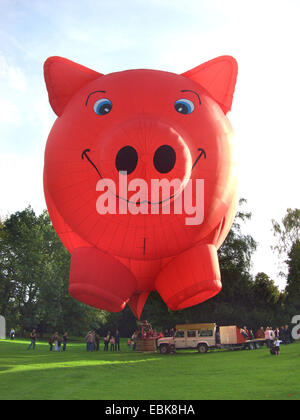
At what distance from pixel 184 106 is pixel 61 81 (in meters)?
3.02

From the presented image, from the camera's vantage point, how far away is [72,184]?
9414 millimetres

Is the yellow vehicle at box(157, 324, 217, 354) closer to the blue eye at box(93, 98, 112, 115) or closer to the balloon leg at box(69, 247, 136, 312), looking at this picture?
the balloon leg at box(69, 247, 136, 312)

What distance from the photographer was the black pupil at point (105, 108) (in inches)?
372

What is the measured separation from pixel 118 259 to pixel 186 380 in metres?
3.18

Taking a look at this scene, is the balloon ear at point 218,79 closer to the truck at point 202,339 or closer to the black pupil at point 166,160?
the black pupil at point 166,160

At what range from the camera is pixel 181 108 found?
9.62m

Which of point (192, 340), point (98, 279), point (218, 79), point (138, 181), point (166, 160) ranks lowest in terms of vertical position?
point (192, 340)

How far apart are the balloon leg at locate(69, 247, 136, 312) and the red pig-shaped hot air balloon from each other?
2 centimetres

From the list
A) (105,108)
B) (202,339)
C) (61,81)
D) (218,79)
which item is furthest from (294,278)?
(105,108)

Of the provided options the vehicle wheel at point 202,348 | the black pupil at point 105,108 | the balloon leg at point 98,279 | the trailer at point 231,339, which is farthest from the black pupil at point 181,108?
the trailer at point 231,339

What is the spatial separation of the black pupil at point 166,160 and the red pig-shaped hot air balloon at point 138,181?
2 centimetres

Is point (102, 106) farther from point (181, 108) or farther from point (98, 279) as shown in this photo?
point (98, 279)
